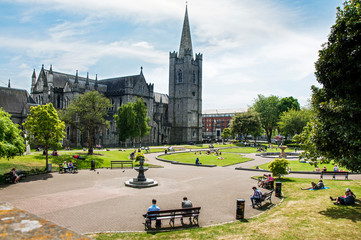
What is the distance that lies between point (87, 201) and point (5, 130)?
9.57 m

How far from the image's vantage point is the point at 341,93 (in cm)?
1326

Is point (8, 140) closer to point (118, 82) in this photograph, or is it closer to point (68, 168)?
point (68, 168)

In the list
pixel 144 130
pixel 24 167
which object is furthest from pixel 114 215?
pixel 144 130

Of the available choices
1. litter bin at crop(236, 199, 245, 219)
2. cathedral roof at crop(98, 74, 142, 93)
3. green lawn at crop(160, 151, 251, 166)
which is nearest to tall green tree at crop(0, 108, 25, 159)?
litter bin at crop(236, 199, 245, 219)

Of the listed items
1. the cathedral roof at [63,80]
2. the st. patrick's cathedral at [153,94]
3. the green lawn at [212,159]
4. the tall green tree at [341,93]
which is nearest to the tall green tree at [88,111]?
the green lawn at [212,159]

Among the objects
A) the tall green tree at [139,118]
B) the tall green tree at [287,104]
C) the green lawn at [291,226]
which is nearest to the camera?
the green lawn at [291,226]

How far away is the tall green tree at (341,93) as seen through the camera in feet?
39.3

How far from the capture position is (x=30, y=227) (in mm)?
9312

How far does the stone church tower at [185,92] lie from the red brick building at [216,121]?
47864 mm

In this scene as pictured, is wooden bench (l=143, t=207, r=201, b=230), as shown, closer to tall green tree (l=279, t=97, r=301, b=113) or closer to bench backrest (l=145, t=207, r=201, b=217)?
bench backrest (l=145, t=207, r=201, b=217)

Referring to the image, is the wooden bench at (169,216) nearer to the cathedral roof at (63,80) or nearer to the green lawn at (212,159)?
the green lawn at (212,159)

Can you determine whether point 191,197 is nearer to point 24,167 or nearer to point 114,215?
point 114,215

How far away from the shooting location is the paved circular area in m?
12.4

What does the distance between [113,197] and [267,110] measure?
250 feet
